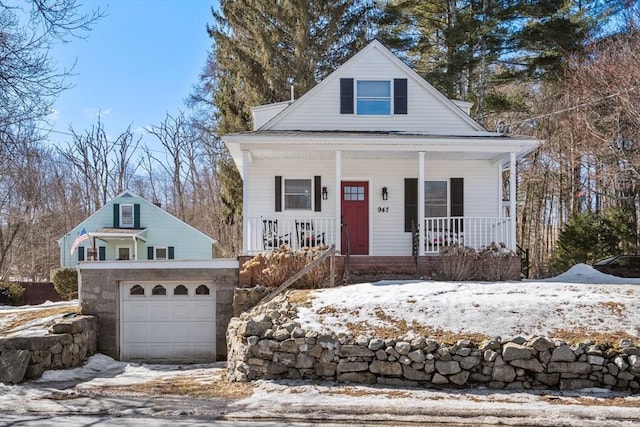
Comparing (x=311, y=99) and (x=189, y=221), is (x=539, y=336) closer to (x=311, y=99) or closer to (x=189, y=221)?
(x=311, y=99)

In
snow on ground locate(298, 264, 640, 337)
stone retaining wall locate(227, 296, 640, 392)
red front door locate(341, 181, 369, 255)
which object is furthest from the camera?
red front door locate(341, 181, 369, 255)

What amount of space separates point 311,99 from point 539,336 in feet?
28.8

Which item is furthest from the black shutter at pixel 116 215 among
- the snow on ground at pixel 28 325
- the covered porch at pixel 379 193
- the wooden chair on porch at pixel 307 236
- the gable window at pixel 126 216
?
the wooden chair on porch at pixel 307 236

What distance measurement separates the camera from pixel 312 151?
13.0 meters

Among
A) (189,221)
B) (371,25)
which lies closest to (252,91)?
(371,25)

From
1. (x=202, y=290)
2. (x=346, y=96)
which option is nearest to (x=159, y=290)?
(x=202, y=290)

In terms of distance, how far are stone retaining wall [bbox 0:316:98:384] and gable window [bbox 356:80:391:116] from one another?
8.27 meters

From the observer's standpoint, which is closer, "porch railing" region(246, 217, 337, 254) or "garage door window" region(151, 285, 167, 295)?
"garage door window" region(151, 285, 167, 295)

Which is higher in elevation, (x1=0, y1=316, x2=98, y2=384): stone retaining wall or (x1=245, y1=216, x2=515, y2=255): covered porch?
(x1=245, y1=216, x2=515, y2=255): covered porch

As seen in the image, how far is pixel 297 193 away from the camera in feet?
46.6

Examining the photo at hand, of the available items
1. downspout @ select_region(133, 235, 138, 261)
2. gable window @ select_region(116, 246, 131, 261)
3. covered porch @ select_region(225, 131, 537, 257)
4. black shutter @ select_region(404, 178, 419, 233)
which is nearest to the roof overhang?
covered porch @ select_region(225, 131, 537, 257)

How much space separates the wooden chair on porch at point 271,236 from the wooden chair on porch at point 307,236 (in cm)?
38

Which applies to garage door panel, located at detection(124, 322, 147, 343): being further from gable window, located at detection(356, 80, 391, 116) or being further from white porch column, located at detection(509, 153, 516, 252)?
white porch column, located at detection(509, 153, 516, 252)

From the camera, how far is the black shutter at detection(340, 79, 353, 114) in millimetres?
14297
